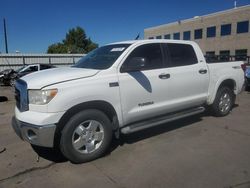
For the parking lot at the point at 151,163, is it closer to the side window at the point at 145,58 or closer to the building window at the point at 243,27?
the side window at the point at 145,58

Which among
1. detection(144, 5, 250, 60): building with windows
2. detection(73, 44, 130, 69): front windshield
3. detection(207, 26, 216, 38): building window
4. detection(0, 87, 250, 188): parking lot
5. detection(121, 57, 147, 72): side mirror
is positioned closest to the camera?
detection(0, 87, 250, 188): parking lot

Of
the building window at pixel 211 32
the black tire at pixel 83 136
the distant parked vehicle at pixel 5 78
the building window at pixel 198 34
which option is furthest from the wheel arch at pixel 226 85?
the building window at pixel 198 34

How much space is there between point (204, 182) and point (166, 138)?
174 cm

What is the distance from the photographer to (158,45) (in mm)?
5102

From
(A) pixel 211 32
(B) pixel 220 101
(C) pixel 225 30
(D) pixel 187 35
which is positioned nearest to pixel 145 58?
(B) pixel 220 101

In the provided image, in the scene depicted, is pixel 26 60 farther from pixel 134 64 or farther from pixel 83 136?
pixel 83 136

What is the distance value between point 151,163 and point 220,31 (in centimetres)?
4076

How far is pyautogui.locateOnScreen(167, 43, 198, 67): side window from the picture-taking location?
5266 mm

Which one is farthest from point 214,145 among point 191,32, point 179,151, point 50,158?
point 191,32

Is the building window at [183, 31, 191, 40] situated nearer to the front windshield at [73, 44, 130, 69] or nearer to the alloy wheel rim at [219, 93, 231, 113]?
the alloy wheel rim at [219, 93, 231, 113]

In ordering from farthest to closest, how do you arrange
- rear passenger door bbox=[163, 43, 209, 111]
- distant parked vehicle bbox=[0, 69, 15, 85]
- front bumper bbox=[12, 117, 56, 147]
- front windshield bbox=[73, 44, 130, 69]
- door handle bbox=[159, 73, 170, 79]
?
distant parked vehicle bbox=[0, 69, 15, 85], rear passenger door bbox=[163, 43, 209, 111], door handle bbox=[159, 73, 170, 79], front windshield bbox=[73, 44, 130, 69], front bumper bbox=[12, 117, 56, 147]

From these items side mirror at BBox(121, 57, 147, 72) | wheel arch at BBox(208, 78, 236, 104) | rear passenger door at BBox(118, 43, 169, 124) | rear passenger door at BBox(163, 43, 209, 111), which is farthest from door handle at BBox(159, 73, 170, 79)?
wheel arch at BBox(208, 78, 236, 104)

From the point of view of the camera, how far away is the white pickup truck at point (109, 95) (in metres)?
3.72

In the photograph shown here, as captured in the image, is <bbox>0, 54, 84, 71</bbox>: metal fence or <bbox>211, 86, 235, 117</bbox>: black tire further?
<bbox>0, 54, 84, 71</bbox>: metal fence
